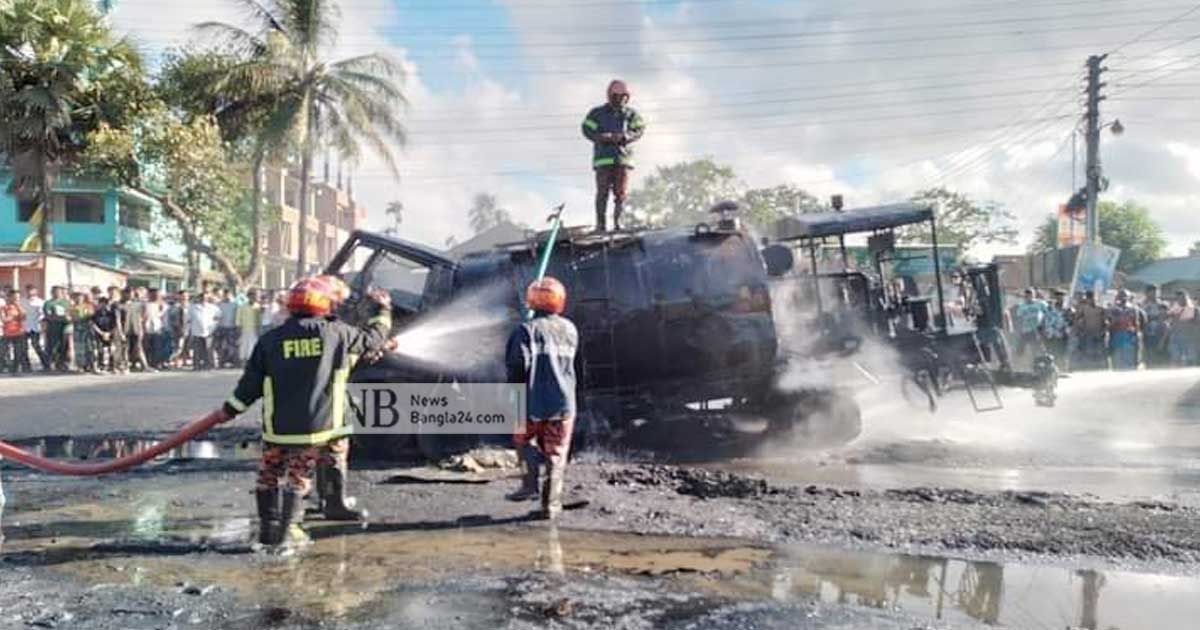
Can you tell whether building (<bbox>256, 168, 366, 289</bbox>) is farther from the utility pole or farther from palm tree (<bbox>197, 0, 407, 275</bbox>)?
the utility pole

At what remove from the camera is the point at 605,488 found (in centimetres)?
709

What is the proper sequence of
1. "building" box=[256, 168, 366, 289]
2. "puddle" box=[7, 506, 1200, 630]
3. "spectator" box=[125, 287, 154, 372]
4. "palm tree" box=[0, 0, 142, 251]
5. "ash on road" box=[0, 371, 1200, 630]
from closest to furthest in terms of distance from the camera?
"ash on road" box=[0, 371, 1200, 630], "puddle" box=[7, 506, 1200, 630], "spectator" box=[125, 287, 154, 372], "palm tree" box=[0, 0, 142, 251], "building" box=[256, 168, 366, 289]

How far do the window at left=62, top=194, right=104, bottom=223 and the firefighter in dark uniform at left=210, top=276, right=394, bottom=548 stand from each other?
3383 cm

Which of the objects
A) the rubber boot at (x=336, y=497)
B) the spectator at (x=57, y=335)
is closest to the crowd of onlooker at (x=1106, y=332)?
the rubber boot at (x=336, y=497)

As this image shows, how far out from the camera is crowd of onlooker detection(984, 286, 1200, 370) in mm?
15680

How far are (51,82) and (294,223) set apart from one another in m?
33.6

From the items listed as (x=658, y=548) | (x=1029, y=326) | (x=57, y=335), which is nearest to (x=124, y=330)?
(x=57, y=335)

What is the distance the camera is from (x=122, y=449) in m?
9.03

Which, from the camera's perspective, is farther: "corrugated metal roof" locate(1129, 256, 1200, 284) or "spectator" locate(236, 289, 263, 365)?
"corrugated metal roof" locate(1129, 256, 1200, 284)

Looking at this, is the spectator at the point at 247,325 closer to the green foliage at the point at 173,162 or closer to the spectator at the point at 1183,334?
the green foliage at the point at 173,162

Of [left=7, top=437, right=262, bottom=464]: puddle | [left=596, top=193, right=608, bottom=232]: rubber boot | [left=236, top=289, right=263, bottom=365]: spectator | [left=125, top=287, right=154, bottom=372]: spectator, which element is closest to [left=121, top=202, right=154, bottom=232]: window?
[left=236, top=289, right=263, bottom=365]: spectator

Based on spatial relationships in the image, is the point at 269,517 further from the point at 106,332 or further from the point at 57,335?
the point at 57,335

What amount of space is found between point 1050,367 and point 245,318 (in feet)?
49.8

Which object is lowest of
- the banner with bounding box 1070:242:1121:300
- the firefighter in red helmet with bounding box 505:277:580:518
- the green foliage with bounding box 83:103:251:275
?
the firefighter in red helmet with bounding box 505:277:580:518
